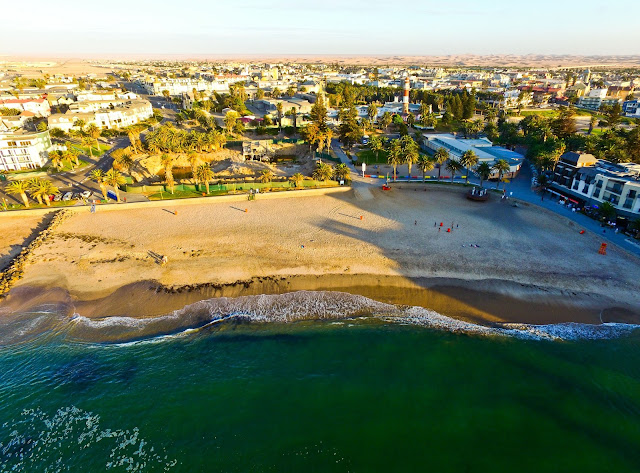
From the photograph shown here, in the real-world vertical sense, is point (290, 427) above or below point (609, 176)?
below

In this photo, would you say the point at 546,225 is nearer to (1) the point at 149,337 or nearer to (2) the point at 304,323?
(2) the point at 304,323

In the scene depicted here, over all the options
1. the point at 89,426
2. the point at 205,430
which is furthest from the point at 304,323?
the point at 89,426

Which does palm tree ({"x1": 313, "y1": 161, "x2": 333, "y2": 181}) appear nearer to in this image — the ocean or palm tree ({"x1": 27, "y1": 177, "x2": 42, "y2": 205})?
the ocean

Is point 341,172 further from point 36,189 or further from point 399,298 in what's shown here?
point 36,189

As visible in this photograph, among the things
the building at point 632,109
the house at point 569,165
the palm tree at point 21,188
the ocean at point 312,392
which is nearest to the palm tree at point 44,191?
the palm tree at point 21,188

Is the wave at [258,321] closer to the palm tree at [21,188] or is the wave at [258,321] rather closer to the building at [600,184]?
the building at [600,184]

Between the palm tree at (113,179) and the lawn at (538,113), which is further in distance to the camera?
Answer: the lawn at (538,113)
